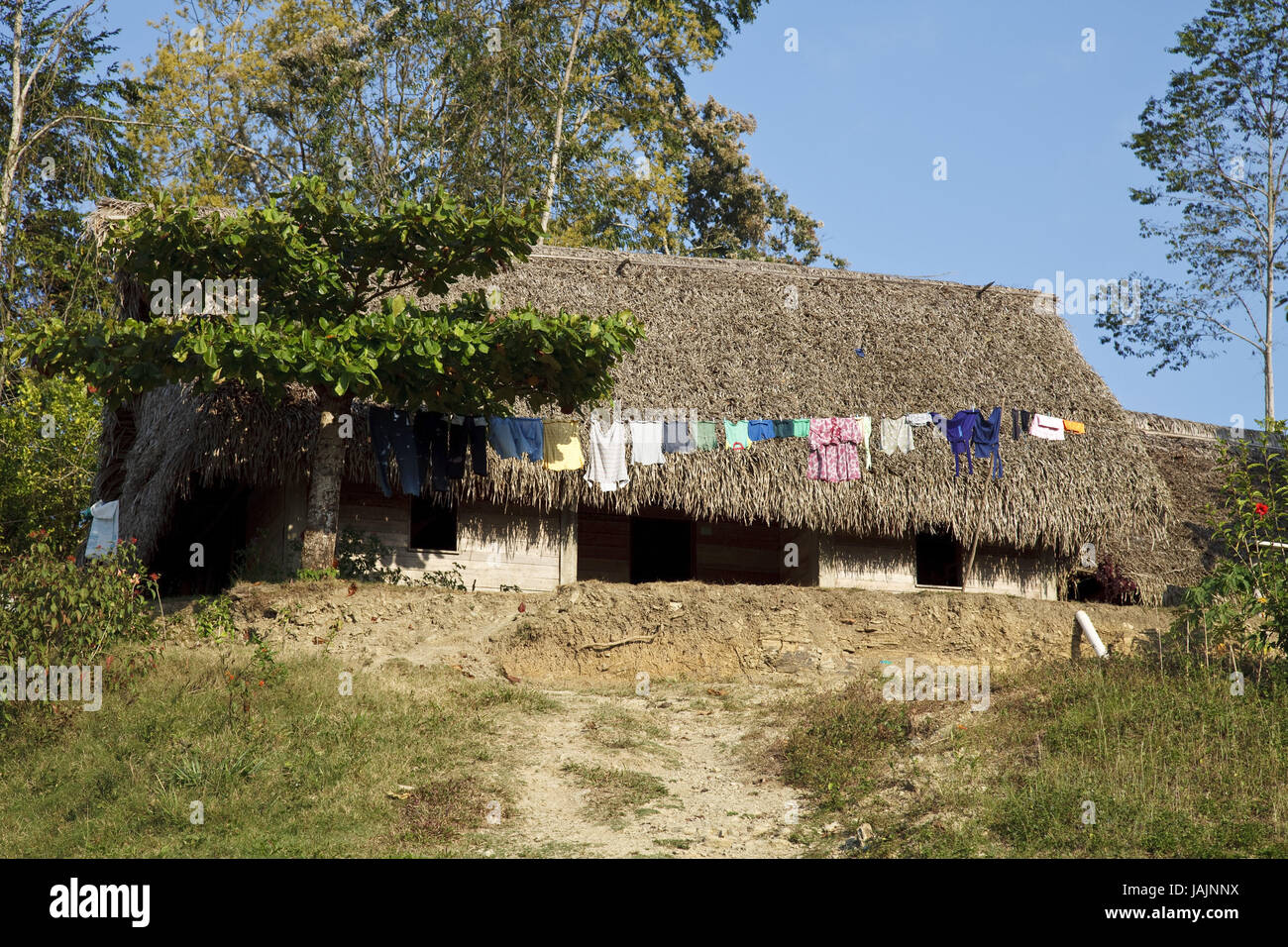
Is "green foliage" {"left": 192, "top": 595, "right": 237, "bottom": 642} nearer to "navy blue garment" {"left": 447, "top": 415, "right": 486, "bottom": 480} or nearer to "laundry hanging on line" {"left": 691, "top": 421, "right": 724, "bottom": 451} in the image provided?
"navy blue garment" {"left": 447, "top": 415, "right": 486, "bottom": 480}

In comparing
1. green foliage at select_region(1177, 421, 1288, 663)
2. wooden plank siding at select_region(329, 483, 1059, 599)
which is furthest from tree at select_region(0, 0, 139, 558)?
green foliage at select_region(1177, 421, 1288, 663)

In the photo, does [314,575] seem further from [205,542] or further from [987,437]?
[987,437]

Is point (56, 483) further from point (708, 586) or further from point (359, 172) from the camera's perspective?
point (708, 586)

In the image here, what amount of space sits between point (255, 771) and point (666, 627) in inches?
204

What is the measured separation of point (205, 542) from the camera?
16.5 m

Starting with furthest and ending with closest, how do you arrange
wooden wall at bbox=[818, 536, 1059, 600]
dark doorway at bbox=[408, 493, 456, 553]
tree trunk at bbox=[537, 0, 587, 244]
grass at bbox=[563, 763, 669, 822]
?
tree trunk at bbox=[537, 0, 587, 244]
wooden wall at bbox=[818, 536, 1059, 600]
dark doorway at bbox=[408, 493, 456, 553]
grass at bbox=[563, 763, 669, 822]

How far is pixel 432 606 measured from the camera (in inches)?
492

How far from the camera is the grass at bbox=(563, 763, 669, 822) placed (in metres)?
8.52

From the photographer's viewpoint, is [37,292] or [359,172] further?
[359,172]

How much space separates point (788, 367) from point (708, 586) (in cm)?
385

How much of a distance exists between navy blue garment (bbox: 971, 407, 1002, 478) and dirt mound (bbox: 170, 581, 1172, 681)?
2098 mm

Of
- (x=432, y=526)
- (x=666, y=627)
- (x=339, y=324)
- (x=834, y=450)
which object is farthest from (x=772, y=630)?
(x=339, y=324)

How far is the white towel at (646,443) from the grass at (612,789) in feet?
16.5
